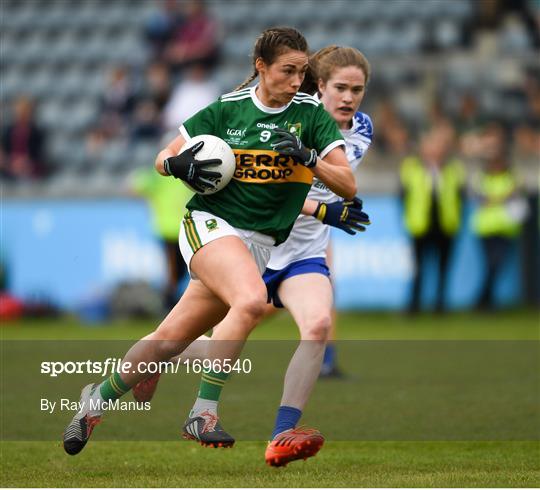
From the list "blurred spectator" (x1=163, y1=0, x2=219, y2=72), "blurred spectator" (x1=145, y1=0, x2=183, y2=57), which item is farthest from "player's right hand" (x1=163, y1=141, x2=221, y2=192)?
"blurred spectator" (x1=145, y1=0, x2=183, y2=57)

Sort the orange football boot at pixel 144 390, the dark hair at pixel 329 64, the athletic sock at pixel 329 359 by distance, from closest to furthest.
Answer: the orange football boot at pixel 144 390, the dark hair at pixel 329 64, the athletic sock at pixel 329 359

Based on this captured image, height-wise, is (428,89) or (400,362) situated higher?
(428,89)

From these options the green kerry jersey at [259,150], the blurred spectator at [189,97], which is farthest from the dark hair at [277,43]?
the blurred spectator at [189,97]

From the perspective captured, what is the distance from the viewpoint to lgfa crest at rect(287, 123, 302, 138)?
6.40m

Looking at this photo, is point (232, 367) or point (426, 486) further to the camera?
point (232, 367)

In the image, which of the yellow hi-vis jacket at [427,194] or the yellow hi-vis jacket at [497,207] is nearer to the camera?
the yellow hi-vis jacket at [497,207]

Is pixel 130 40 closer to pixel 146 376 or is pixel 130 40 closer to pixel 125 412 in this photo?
pixel 125 412

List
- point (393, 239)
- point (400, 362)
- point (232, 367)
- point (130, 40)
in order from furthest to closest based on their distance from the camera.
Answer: point (130, 40)
point (393, 239)
point (400, 362)
point (232, 367)

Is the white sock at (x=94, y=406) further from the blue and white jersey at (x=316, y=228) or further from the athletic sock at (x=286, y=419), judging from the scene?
the blue and white jersey at (x=316, y=228)

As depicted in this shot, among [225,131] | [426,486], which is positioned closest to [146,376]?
[225,131]

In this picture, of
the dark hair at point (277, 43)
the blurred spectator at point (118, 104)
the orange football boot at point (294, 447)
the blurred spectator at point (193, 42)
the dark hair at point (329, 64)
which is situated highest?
the blurred spectator at point (193, 42)

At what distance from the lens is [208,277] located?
631 centimetres

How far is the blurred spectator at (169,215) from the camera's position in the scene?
16.5 meters

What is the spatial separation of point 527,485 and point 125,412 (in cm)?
340
